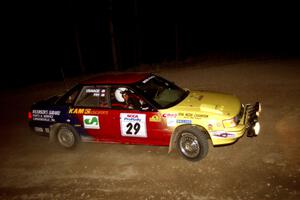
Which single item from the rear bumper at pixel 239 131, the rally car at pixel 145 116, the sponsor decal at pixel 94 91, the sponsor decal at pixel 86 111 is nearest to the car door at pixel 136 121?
the rally car at pixel 145 116

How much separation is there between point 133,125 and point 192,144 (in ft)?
4.31

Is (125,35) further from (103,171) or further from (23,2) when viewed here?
(103,171)

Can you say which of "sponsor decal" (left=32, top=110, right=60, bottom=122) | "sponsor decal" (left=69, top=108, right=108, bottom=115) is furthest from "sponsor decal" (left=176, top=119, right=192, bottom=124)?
"sponsor decal" (left=32, top=110, right=60, bottom=122)

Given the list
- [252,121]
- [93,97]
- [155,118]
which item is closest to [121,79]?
[93,97]

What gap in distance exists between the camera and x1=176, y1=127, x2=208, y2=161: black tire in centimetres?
627

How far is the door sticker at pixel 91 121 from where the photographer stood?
723cm

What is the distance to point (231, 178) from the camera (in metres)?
5.70

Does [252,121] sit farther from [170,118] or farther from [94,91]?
[94,91]

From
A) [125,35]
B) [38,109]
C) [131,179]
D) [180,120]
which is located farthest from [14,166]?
[125,35]

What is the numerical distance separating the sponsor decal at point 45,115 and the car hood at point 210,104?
313cm

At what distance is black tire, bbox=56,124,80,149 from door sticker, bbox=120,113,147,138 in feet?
4.72

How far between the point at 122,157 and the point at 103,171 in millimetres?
674

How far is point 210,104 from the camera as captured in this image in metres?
6.64

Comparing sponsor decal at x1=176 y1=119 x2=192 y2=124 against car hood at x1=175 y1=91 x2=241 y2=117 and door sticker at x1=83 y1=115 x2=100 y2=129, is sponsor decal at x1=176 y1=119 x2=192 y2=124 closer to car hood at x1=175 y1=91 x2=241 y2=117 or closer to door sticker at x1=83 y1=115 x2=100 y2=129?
car hood at x1=175 y1=91 x2=241 y2=117
